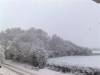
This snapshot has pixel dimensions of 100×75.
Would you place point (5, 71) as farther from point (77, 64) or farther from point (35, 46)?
point (77, 64)

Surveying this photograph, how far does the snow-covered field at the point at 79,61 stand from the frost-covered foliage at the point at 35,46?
6 centimetres

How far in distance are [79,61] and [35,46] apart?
60 centimetres

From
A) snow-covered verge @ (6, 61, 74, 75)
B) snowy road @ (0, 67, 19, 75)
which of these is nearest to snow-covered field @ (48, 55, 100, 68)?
snow-covered verge @ (6, 61, 74, 75)

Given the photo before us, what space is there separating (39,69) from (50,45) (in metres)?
0.33

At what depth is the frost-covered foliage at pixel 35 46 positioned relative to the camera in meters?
2.57

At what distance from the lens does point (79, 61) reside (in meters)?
2.46

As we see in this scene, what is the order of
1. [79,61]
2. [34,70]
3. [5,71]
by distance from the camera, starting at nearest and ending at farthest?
[79,61], [34,70], [5,71]

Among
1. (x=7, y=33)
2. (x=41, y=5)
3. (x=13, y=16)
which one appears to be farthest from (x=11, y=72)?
(x=41, y=5)

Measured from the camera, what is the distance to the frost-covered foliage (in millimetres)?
A: 2574

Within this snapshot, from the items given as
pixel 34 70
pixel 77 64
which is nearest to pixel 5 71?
pixel 34 70

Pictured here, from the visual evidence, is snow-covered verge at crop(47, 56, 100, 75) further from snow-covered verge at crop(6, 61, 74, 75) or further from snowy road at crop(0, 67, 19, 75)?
snowy road at crop(0, 67, 19, 75)

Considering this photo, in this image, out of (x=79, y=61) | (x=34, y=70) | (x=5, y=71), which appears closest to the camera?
(x=79, y=61)

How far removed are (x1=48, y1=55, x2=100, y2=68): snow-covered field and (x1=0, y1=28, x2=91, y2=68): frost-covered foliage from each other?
0.20ft

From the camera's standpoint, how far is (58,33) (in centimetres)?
263
